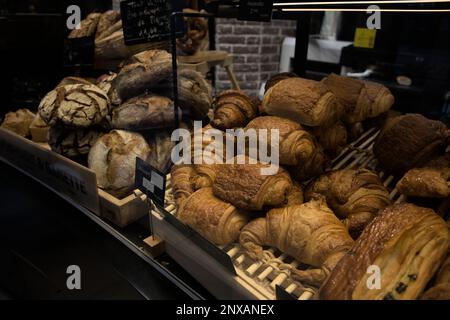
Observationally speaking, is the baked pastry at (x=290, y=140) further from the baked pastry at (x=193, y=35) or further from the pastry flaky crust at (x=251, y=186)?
the baked pastry at (x=193, y=35)

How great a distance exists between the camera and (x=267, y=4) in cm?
122

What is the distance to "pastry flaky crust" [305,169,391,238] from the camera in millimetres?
1087

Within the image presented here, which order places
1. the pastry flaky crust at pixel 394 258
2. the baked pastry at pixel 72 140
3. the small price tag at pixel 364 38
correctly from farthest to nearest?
the small price tag at pixel 364 38
the baked pastry at pixel 72 140
the pastry flaky crust at pixel 394 258

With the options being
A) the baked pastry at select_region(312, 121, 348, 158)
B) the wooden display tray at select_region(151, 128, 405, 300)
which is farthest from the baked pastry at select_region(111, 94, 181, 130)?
the baked pastry at select_region(312, 121, 348, 158)

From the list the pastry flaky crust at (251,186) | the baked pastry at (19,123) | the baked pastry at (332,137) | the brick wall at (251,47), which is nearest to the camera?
the pastry flaky crust at (251,186)

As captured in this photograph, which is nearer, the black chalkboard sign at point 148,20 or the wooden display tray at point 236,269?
the wooden display tray at point 236,269

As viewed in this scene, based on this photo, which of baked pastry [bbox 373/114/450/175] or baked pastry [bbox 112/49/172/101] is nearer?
baked pastry [bbox 373/114/450/175]

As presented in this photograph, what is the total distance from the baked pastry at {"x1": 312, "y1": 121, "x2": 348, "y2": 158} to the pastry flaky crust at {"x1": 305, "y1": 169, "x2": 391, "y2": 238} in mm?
157

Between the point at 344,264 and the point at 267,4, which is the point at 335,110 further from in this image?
the point at 344,264

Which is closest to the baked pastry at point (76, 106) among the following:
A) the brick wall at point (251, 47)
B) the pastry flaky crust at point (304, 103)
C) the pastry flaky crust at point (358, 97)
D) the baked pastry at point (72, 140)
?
the baked pastry at point (72, 140)

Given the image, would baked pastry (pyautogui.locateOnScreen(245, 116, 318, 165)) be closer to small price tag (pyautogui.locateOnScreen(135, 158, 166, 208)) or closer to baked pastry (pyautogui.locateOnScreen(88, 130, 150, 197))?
small price tag (pyautogui.locateOnScreen(135, 158, 166, 208))

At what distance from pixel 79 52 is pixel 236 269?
156 cm

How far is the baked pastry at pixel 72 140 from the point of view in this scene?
163cm

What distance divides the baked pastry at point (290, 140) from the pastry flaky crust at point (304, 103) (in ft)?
0.13
